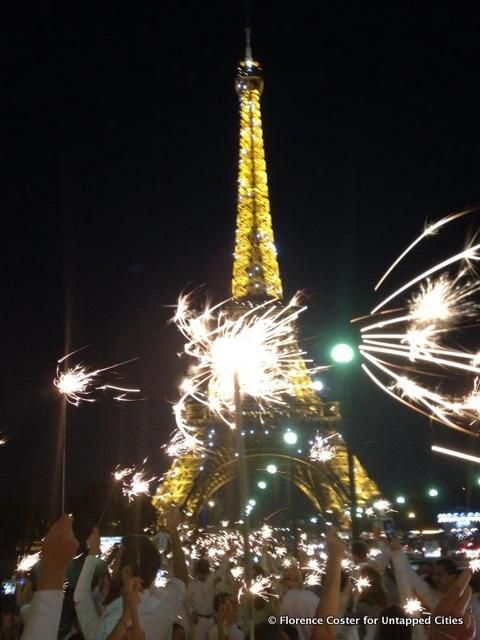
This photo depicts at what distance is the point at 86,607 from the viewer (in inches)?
181

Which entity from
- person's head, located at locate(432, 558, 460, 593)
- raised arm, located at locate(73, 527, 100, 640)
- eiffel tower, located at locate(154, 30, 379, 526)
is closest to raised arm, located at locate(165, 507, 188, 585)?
raised arm, located at locate(73, 527, 100, 640)

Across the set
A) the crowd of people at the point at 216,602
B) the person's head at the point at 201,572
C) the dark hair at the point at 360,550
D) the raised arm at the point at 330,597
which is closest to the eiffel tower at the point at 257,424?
the dark hair at the point at 360,550

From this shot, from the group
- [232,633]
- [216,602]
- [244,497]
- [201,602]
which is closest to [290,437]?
[201,602]

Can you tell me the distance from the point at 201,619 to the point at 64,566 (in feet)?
18.5

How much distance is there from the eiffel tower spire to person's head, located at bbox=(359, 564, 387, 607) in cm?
4053

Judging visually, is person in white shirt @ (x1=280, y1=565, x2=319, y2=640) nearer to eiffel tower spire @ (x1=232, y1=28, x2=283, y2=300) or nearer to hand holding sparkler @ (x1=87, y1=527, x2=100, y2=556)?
hand holding sparkler @ (x1=87, y1=527, x2=100, y2=556)

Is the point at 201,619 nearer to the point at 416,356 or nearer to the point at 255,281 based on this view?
the point at 416,356

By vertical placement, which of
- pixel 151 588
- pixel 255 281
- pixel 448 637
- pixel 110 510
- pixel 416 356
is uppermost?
pixel 255 281

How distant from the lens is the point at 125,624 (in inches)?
121

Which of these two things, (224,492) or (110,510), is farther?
(224,492)

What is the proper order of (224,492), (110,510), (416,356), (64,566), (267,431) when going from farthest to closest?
(224,492)
(267,431)
(110,510)
(416,356)
(64,566)

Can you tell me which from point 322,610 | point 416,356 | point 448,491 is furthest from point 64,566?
point 448,491

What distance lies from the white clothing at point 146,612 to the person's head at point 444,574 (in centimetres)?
291

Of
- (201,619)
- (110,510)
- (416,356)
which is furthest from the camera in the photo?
(110,510)
